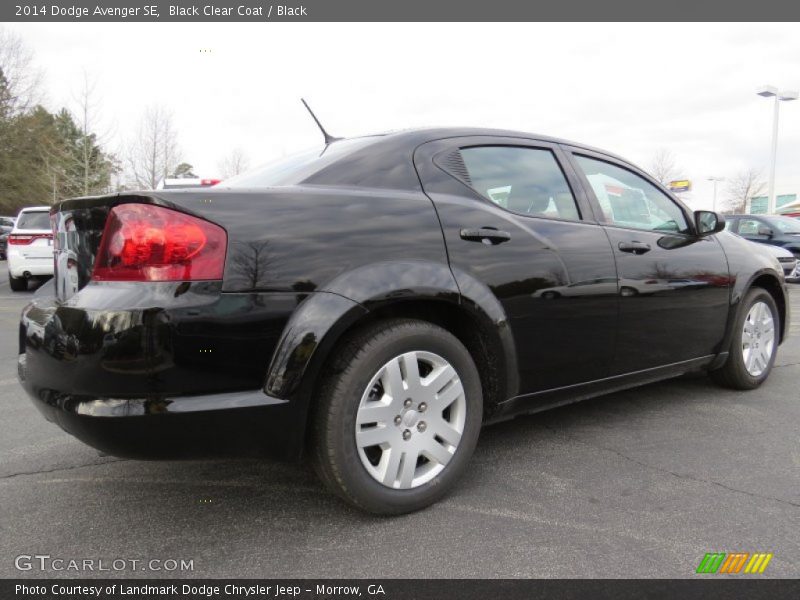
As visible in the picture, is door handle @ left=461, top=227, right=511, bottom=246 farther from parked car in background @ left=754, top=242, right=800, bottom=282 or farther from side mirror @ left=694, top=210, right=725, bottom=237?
parked car in background @ left=754, top=242, right=800, bottom=282

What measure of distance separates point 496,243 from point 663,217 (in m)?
1.50

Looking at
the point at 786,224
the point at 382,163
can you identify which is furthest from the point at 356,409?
the point at 786,224

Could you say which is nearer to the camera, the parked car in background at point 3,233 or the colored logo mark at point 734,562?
the colored logo mark at point 734,562

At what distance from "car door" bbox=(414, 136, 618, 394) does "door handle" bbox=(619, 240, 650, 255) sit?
12 centimetres

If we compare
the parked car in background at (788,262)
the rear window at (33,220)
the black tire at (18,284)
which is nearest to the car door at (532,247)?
the parked car in background at (788,262)

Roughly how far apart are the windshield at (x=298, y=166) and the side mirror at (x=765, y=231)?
12964 millimetres

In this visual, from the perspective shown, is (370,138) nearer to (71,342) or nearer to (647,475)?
(71,342)

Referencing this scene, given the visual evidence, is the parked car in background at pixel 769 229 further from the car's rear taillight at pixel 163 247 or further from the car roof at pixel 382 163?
the car's rear taillight at pixel 163 247

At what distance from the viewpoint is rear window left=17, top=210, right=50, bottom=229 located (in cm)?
1091

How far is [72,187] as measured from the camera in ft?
90.4

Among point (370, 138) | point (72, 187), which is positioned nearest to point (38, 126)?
point (72, 187)

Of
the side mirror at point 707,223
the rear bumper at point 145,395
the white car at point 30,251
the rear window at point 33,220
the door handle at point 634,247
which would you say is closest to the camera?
the rear bumper at point 145,395

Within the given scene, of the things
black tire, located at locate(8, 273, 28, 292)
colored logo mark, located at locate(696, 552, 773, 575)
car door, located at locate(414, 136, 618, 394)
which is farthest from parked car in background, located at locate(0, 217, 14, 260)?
colored logo mark, located at locate(696, 552, 773, 575)

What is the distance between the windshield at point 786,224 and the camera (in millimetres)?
13100
